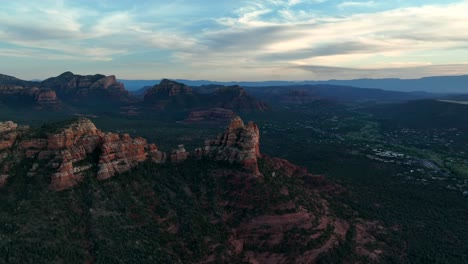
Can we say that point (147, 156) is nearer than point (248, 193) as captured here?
No

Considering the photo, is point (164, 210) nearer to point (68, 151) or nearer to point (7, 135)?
point (68, 151)

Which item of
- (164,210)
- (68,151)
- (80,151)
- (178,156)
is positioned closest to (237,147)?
(178,156)

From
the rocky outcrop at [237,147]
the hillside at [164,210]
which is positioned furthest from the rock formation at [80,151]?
the hillside at [164,210]

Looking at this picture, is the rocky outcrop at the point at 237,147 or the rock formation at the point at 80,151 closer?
the rock formation at the point at 80,151

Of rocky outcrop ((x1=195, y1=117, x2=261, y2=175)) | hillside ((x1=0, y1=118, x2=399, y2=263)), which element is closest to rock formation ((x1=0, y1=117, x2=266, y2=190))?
rocky outcrop ((x1=195, y1=117, x2=261, y2=175))

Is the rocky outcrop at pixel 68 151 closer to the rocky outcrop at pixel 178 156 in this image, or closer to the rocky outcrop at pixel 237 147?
the rocky outcrop at pixel 178 156

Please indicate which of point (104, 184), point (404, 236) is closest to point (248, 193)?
point (104, 184)

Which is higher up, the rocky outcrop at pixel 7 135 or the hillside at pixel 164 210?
the rocky outcrop at pixel 7 135

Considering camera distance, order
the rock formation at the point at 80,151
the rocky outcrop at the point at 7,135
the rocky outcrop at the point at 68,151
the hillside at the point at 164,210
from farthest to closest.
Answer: the rocky outcrop at the point at 7,135 → the rock formation at the point at 80,151 → the rocky outcrop at the point at 68,151 → the hillside at the point at 164,210

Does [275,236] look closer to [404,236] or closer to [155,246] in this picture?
[155,246]
